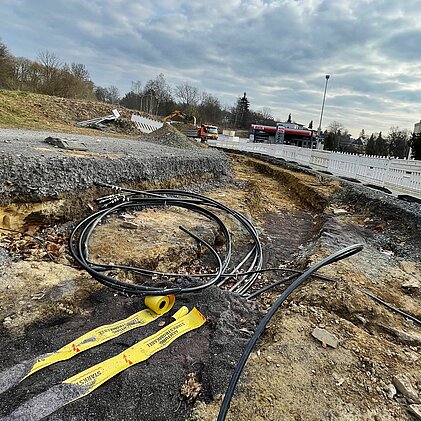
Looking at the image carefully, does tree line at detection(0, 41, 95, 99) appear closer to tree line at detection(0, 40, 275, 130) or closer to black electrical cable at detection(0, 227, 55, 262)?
tree line at detection(0, 40, 275, 130)

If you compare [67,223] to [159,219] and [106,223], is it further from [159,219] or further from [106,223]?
[159,219]

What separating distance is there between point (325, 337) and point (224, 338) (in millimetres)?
942

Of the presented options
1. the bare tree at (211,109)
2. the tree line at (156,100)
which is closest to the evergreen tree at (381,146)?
the tree line at (156,100)

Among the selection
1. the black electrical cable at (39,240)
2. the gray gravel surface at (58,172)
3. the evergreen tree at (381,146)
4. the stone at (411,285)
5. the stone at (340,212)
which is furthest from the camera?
the evergreen tree at (381,146)

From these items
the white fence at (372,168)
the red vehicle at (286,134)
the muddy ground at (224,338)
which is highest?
the red vehicle at (286,134)

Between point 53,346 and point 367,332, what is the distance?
3.02 metres

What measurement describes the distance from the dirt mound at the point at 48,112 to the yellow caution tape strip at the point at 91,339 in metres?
14.1

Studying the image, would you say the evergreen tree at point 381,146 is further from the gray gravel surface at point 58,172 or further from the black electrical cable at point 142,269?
the black electrical cable at point 142,269

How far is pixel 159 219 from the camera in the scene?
19.9ft

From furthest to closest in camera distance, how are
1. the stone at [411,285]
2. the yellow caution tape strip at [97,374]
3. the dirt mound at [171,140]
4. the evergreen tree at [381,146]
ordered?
the evergreen tree at [381,146]
the dirt mound at [171,140]
the stone at [411,285]
the yellow caution tape strip at [97,374]

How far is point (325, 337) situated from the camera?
2.86 m

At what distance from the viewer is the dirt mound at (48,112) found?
15.7 meters

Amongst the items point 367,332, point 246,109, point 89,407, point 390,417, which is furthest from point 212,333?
point 246,109

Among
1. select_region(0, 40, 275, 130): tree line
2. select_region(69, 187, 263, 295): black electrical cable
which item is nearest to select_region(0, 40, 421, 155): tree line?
select_region(0, 40, 275, 130): tree line
